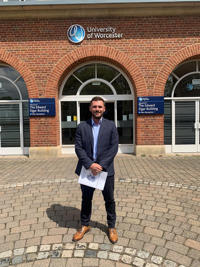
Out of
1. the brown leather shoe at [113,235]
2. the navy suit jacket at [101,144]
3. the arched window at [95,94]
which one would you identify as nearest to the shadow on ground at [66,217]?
the brown leather shoe at [113,235]

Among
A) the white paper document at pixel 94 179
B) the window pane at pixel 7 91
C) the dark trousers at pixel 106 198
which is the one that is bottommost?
the dark trousers at pixel 106 198

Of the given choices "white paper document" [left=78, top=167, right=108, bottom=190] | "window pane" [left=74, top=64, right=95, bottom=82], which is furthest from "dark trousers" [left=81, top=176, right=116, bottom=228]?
"window pane" [left=74, top=64, right=95, bottom=82]

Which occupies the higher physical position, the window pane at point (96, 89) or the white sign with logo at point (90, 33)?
the white sign with logo at point (90, 33)

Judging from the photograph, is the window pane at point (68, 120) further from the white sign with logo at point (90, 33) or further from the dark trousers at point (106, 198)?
the dark trousers at point (106, 198)

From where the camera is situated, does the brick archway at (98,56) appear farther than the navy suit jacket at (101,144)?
Yes

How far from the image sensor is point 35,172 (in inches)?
239

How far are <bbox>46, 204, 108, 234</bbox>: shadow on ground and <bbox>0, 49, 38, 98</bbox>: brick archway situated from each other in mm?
5418

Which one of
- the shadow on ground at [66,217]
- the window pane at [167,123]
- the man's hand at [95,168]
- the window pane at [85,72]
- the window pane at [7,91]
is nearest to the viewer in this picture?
the man's hand at [95,168]

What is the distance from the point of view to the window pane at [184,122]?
848 cm

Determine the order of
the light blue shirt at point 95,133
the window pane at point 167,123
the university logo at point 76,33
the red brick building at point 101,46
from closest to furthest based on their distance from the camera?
the light blue shirt at point 95,133 < the red brick building at point 101,46 < the university logo at point 76,33 < the window pane at point 167,123

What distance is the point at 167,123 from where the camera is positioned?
27.7ft

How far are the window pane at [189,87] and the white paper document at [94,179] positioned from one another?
6913mm

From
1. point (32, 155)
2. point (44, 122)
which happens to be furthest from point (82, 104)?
point (32, 155)

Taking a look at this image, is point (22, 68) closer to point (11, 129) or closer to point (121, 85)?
point (11, 129)
